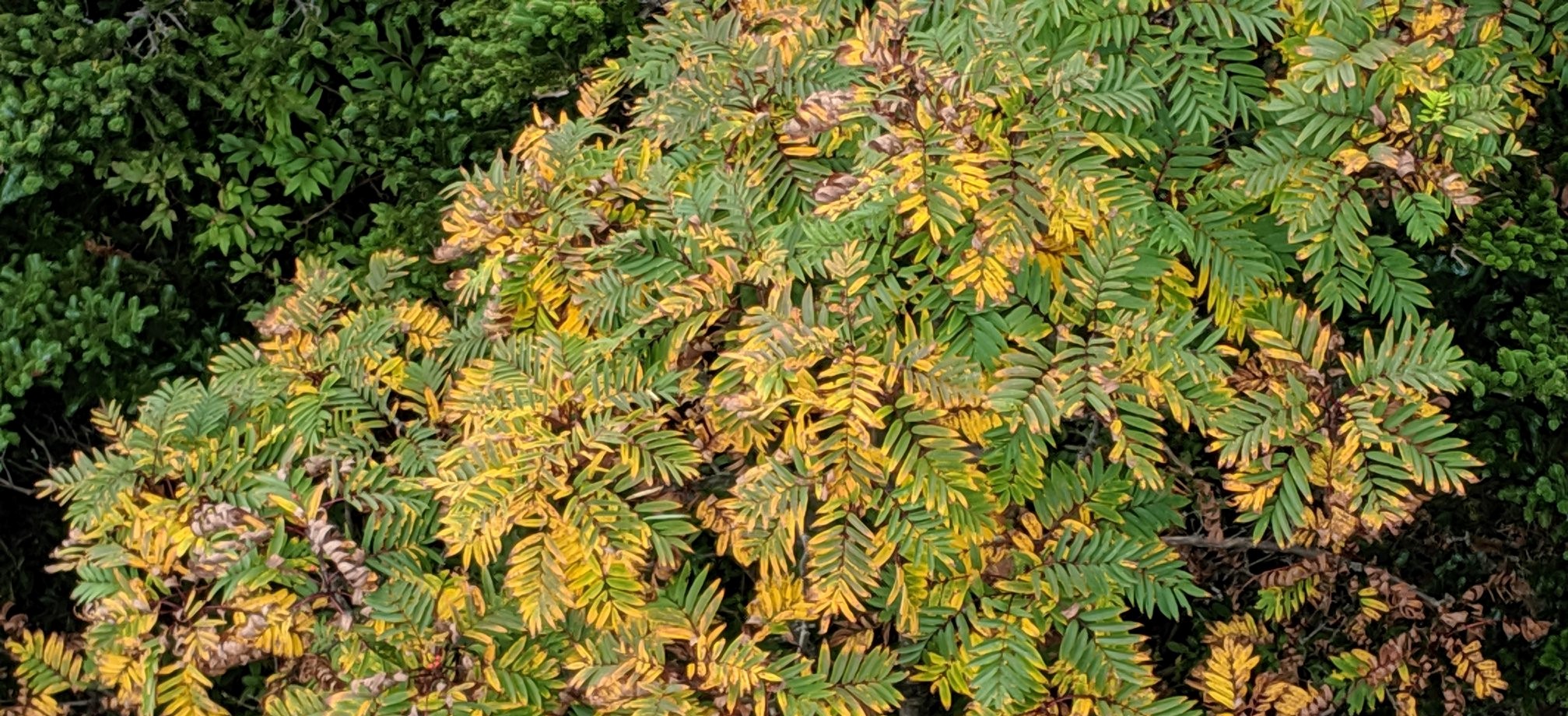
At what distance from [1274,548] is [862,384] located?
3.75 feet

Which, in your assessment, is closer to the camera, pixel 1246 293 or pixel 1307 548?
pixel 1246 293

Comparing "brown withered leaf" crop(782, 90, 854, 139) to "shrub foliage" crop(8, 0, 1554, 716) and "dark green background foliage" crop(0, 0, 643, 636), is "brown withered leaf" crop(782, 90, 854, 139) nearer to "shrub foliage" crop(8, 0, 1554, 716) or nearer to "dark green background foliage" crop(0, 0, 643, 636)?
"shrub foliage" crop(8, 0, 1554, 716)

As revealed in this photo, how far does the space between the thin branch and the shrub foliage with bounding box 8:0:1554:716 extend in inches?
7.5

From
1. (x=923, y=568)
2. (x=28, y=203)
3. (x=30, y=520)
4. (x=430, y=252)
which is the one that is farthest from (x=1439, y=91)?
(x=30, y=520)

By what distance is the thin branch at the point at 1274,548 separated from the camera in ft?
6.30

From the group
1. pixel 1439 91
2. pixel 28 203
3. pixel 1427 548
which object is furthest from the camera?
pixel 28 203

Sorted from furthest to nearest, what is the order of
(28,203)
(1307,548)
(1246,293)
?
(28,203), (1307,548), (1246,293)

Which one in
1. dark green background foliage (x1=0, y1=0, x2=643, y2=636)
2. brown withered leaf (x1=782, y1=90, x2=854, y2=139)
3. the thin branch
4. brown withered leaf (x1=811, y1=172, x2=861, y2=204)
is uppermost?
brown withered leaf (x1=782, y1=90, x2=854, y2=139)

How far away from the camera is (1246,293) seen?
4.96 ft

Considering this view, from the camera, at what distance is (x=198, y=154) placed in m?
2.84

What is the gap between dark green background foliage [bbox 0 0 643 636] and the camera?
2586 mm

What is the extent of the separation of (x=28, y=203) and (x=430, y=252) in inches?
38.8

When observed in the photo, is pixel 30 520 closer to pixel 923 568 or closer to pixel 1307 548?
pixel 923 568

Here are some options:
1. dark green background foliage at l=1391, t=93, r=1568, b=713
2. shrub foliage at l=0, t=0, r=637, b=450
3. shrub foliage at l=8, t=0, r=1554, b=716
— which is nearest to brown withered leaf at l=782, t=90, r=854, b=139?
shrub foliage at l=8, t=0, r=1554, b=716
